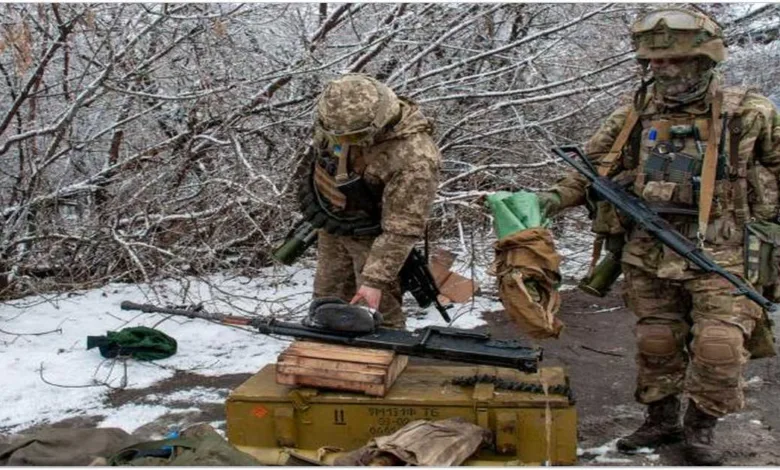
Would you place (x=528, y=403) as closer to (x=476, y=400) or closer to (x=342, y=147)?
(x=476, y=400)

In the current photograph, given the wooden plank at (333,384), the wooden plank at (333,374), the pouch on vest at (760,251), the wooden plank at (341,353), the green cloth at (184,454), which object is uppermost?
the pouch on vest at (760,251)

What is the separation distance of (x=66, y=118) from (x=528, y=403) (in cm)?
385

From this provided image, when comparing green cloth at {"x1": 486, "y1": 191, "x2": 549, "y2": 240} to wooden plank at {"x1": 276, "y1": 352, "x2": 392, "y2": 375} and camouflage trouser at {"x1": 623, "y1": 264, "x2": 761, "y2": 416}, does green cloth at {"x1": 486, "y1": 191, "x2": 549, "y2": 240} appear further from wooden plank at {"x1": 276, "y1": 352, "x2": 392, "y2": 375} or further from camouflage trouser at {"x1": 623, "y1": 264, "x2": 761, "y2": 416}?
wooden plank at {"x1": 276, "y1": 352, "x2": 392, "y2": 375}

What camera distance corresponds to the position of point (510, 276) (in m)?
3.46

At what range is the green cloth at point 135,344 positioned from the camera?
16.7ft

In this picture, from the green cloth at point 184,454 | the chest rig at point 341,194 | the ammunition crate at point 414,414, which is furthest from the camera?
the chest rig at point 341,194

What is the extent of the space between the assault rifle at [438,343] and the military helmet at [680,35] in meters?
1.29

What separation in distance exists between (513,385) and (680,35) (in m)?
1.52

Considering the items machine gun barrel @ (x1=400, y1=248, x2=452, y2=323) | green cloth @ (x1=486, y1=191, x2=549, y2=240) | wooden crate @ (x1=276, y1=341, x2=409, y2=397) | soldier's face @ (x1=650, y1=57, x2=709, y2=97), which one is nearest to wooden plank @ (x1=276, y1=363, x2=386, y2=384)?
wooden crate @ (x1=276, y1=341, x2=409, y2=397)

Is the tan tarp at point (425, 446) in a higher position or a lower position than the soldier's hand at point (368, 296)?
lower

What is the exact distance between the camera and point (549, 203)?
12.3 ft

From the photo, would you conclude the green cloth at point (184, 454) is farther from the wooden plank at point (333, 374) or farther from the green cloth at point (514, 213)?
the green cloth at point (514, 213)

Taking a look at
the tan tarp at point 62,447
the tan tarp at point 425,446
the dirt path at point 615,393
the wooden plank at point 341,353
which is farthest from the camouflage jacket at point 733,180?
the tan tarp at point 62,447

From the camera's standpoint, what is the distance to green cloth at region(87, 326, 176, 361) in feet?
16.7
